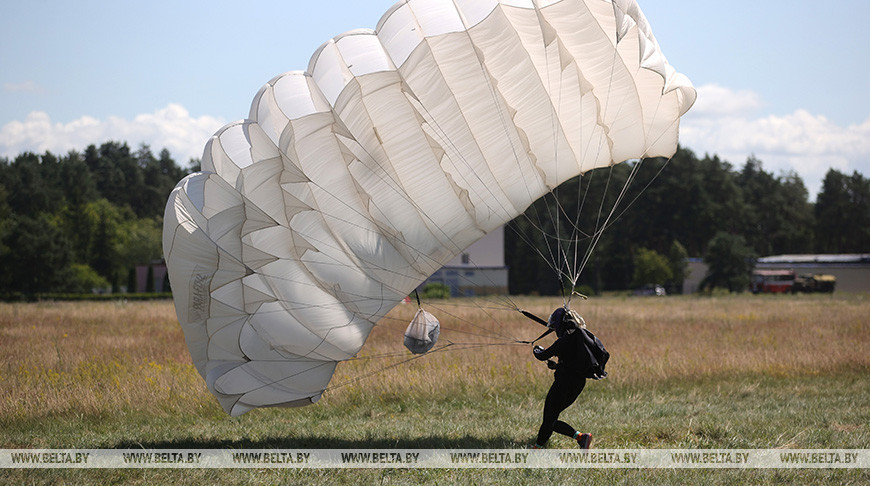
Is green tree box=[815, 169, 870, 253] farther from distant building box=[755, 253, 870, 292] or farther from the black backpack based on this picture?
the black backpack

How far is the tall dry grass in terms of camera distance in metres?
9.34

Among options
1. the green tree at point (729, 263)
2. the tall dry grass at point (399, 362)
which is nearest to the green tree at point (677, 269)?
the green tree at point (729, 263)

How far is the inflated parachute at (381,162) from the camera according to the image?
6.39 meters

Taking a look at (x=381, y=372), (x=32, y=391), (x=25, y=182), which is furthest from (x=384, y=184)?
(x=25, y=182)

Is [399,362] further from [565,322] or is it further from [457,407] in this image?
[565,322]

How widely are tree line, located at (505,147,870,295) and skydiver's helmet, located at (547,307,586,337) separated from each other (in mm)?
44495

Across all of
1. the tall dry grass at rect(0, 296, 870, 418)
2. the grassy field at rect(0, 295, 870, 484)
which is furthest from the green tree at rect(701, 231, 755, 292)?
the grassy field at rect(0, 295, 870, 484)

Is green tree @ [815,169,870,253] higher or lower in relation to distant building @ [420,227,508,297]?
higher

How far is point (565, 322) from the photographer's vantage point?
691 cm

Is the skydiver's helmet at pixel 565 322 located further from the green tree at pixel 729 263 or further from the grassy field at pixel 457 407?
the green tree at pixel 729 263

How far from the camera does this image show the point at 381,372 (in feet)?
35.3

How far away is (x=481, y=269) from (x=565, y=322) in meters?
48.3

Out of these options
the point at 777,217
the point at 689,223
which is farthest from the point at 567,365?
the point at 777,217

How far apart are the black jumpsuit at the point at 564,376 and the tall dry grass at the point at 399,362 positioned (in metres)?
0.53
